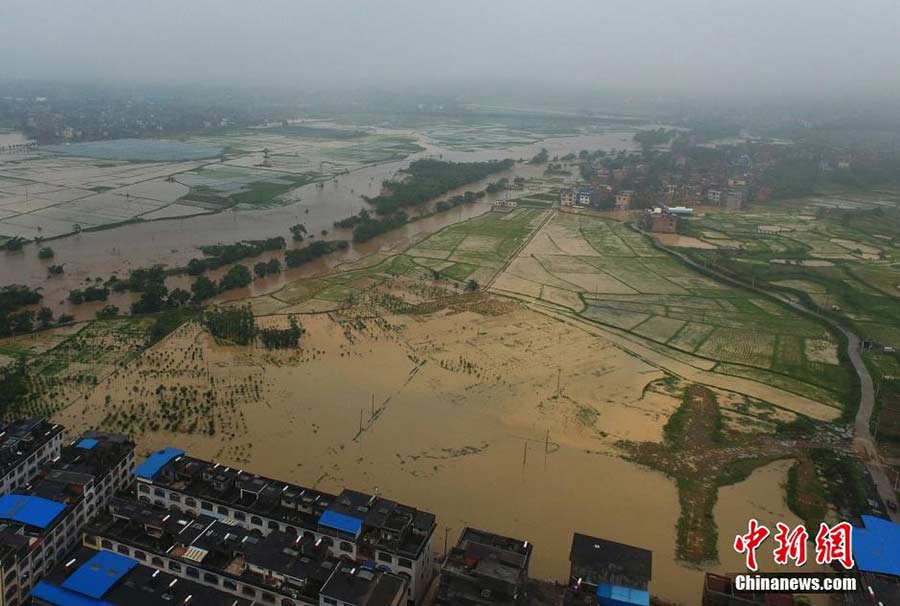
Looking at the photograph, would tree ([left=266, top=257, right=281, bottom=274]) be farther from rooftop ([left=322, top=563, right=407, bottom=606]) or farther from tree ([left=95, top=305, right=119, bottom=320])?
rooftop ([left=322, top=563, right=407, bottom=606])

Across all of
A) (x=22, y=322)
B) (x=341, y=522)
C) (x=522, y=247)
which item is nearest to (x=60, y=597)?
(x=341, y=522)

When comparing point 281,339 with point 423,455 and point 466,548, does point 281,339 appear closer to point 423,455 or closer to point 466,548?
point 423,455

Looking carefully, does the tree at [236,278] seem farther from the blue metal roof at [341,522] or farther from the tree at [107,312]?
the blue metal roof at [341,522]

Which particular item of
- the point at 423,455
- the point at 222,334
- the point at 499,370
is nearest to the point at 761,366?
the point at 499,370

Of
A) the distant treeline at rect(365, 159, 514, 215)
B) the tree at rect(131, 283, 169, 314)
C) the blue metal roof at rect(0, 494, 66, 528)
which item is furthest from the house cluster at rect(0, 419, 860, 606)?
the distant treeline at rect(365, 159, 514, 215)

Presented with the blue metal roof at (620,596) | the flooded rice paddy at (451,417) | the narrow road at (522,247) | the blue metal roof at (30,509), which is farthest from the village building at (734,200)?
the blue metal roof at (30,509)
